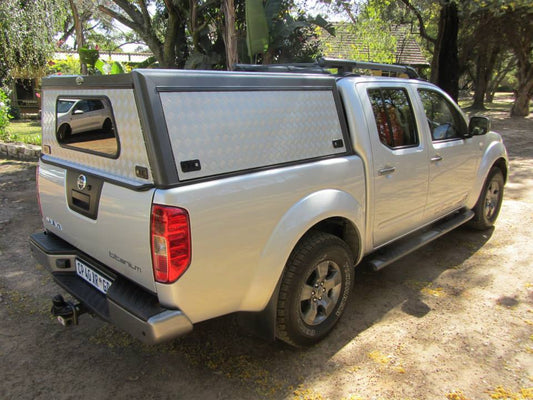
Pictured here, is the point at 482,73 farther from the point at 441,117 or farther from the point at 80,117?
the point at 80,117

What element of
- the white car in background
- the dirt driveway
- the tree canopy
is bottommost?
the dirt driveway

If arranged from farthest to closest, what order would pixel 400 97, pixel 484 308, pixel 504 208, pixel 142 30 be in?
pixel 142 30, pixel 504 208, pixel 400 97, pixel 484 308

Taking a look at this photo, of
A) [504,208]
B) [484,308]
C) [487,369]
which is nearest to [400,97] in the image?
[484,308]

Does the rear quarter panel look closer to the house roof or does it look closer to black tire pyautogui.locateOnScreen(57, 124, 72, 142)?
black tire pyautogui.locateOnScreen(57, 124, 72, 142)

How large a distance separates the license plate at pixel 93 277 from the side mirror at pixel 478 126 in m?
3.95

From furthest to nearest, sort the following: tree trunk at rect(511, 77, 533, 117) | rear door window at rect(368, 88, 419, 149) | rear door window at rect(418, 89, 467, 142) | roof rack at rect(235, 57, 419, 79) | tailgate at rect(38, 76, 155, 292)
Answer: tree trunk at rect(511, 77, 533, 117) → rear door window at rect(418, 89, 467, 142) → roof rack at rect(235, 57, 419, 79) → rear door window at rect(368, 88, 419, 149) → tailgate at rect(38, 76, 155, 292)

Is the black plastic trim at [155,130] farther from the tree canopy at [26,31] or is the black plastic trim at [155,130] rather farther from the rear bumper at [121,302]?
the tree canopy at [26,31]

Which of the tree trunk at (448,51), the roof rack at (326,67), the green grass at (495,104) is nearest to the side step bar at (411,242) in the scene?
the roof rack at (326,67)

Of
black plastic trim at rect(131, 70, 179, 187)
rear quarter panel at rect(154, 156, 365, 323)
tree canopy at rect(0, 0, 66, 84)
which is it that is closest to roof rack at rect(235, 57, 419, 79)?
rear quarter panel at rect(154, 156, 365, 323)

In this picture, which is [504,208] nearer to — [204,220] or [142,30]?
[204,220]

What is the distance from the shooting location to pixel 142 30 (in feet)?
35.2

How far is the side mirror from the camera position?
176 inches

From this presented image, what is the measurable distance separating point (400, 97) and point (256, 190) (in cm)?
206

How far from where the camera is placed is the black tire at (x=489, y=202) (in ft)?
16.4
